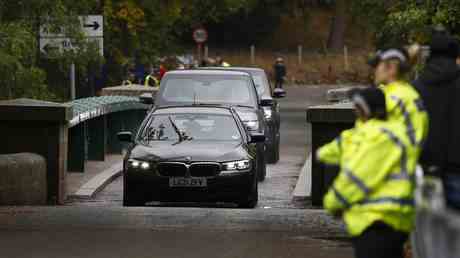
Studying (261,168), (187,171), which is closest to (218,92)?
(261,168)

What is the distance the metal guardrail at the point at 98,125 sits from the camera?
23.2m

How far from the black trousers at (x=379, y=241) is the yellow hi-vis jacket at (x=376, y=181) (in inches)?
1.2

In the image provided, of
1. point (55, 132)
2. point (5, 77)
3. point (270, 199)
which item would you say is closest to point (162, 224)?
point (55, 132)

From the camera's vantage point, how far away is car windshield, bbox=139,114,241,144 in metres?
18.1

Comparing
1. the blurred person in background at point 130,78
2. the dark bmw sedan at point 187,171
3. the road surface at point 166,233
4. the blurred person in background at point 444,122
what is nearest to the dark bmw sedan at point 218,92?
the dark bmw sedan at point 187,171

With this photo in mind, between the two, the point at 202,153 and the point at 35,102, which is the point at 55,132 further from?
the point at 202,153

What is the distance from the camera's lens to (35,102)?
1839 cm

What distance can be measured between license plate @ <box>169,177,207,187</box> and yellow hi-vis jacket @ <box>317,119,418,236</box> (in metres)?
9.52

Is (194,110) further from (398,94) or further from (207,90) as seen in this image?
(398,94)

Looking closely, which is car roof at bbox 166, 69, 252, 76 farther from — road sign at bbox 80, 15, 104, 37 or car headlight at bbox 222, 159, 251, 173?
road sign at bbox 80, 15, 104, 37

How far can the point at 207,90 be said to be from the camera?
22.6 meters

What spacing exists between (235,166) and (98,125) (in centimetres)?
926

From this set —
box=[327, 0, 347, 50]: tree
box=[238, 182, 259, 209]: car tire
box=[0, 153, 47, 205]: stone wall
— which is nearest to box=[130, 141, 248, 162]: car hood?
box=[238, 182, 259, 209]: car tire

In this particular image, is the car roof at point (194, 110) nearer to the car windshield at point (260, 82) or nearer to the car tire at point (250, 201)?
the car tire at point (250, 201)
